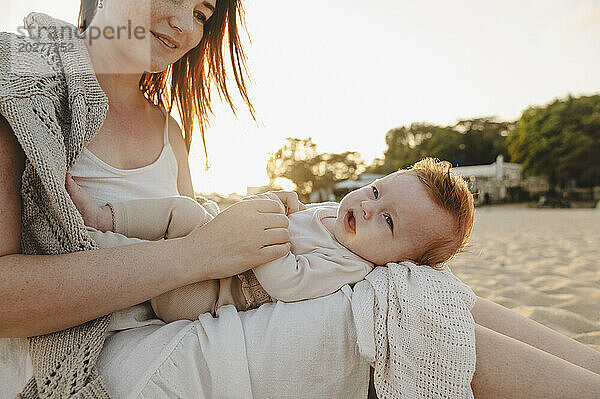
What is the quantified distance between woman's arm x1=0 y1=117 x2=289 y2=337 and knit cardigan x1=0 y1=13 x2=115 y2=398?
0.05 meters

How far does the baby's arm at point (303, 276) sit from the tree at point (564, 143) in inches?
1374

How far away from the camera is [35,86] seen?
55.2 inches

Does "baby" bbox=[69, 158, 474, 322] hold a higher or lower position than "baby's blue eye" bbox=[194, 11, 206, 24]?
lower

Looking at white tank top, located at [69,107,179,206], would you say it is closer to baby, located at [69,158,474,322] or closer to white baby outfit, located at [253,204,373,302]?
baby, located at [69,158,474,322]

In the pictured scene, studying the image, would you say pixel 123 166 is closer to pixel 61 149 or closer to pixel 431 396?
pixel 61 149

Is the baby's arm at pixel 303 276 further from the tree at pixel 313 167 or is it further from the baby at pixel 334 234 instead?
the tree at pixel 313 167

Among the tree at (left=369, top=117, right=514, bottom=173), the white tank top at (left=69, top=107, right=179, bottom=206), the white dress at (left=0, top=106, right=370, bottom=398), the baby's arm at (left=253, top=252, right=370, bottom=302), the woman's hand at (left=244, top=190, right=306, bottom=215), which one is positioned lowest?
the white dress at (left=0, top=106, right=370, bottom=398)

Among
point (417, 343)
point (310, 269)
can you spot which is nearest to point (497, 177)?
point (310, 269)

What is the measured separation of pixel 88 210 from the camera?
5.17 feet

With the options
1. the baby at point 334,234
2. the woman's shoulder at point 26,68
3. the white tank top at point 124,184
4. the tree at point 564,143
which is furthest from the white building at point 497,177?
the woman's shoulder at point 26,68

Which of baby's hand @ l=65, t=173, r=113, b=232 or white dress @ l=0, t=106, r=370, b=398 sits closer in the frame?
white dress @ l=0, t=106, r=370, b=398

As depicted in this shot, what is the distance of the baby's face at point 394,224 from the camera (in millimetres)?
1794

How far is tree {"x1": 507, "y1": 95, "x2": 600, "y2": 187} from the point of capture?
31531 millimetres

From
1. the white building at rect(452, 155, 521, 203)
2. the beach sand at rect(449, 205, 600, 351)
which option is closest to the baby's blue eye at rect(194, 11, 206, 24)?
the beach sand at rect(449, 205, 600, 351)
